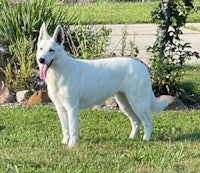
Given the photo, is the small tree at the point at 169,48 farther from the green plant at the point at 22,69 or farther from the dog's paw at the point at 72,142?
the dog's paw at the point at 72,142

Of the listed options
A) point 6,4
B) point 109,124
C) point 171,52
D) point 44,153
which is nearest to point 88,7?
point 6,4

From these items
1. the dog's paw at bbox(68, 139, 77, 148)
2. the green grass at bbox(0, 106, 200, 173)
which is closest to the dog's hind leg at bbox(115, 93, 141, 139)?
the green grass at bbox(0, 106, 200, 173)

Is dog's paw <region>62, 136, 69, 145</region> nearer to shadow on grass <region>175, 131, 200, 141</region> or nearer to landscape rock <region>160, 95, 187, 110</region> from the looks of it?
shadow on grass <region>175, 131, 200, 141</region>

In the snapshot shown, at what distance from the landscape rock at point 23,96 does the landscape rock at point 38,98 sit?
0.35 ft

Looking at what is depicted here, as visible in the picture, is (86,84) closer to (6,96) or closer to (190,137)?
(190,137)

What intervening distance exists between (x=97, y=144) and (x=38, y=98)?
2479 millimetres

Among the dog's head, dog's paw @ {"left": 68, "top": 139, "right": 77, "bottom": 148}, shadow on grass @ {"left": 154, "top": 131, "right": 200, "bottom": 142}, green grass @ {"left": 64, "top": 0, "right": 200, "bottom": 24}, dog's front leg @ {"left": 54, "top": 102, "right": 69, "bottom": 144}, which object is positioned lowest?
green grass @ {"left": 64, "top": 0, "right": 200, "bottom": 24}

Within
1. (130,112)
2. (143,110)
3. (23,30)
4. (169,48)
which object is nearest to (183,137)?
(143,110)

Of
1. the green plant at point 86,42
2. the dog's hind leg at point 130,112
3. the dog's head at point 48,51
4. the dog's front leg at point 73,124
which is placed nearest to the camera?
the dog's head at point 48,51

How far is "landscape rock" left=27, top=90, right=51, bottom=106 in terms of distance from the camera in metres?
9.27

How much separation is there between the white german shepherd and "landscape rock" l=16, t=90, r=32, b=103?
2.19 meters

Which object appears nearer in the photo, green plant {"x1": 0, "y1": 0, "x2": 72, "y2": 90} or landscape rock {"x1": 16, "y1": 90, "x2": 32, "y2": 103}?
landscape rock {"x1": 16, "y1": 90, "x2": 32, "y2": 103}

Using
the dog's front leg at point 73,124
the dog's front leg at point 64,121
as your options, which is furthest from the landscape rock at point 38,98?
the dog's front leg at point 73,124

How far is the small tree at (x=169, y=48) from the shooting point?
30.9 ft
